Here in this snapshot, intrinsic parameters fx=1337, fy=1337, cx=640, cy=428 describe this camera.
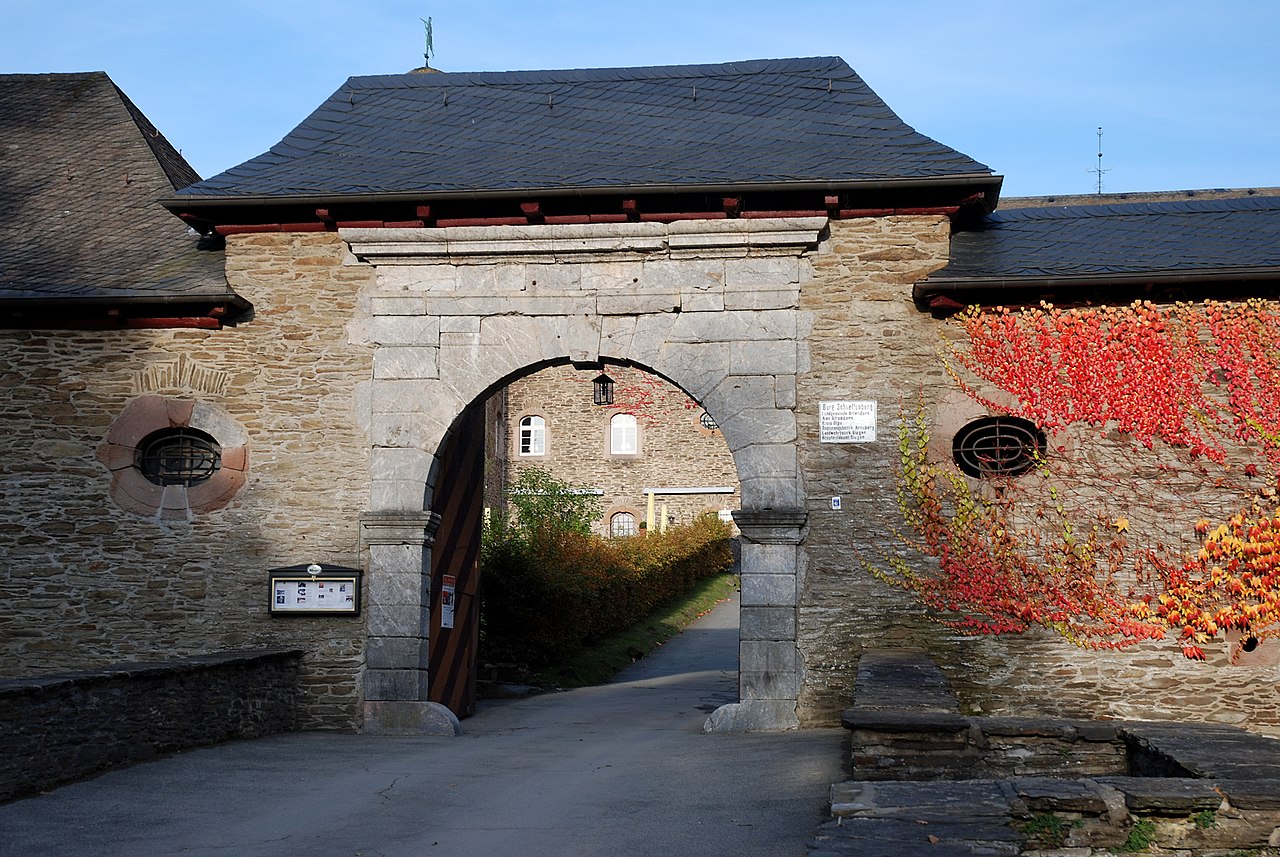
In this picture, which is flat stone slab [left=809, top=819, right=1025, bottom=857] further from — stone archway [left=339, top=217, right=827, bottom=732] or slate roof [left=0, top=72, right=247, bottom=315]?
slate roof [left=0, top=72, right=247, bottom=315]

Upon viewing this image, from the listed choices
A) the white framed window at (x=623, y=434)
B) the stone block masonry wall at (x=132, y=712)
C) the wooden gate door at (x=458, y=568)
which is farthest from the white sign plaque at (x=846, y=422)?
the white framed window at (x=623, y=434)

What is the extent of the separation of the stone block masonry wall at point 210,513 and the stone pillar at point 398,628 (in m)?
0.17

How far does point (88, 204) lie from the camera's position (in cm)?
1248

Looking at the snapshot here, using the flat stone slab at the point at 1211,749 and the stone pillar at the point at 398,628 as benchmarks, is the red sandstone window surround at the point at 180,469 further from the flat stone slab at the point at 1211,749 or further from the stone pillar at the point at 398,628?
the flat stone slab at the point at 1211,749

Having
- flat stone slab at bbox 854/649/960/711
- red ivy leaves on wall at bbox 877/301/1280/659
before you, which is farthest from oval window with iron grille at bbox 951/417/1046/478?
flat stone slab at bbox 854/649/960/711

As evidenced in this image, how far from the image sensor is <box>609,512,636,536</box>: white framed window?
3384 centimetres

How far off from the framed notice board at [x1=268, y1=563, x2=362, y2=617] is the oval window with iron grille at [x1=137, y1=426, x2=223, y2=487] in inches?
43.6

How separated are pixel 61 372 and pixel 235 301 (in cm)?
161

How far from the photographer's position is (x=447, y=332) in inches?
406

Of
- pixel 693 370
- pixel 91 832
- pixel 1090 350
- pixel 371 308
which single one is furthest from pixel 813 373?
pixel 91 832

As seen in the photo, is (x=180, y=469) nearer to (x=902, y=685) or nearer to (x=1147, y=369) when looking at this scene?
(x=902, y=685)

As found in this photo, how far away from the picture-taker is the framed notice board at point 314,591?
10.2 metres

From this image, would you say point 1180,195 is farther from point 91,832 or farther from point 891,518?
point 91,832

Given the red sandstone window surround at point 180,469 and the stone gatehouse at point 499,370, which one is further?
the red sandstone window surround at point 180,469
